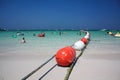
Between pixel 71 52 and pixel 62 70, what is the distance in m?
1.02

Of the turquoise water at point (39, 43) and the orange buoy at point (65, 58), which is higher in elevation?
the orange buoy at point (65, 58)

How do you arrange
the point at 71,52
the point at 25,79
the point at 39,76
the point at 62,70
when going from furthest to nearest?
the point at 71,52 → the point at 62,70 → the point at 39,76 → the point at 25,79

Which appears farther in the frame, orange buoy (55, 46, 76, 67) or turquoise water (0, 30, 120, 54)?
turquoise water (0, 30, 120, 54)

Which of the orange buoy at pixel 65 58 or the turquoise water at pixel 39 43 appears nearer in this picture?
the orange buoy at pixel 65 58

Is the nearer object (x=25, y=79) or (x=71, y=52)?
(x=25, y=79)

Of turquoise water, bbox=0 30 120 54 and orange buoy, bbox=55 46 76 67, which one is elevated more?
orange buoy, bbox=55 46 76 67

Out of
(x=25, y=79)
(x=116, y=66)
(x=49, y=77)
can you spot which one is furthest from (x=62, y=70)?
(x=116, y=66)

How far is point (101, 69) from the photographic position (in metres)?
8.34

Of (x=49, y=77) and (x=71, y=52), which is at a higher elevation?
(x=71, y=52)

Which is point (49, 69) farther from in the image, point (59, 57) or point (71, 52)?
point (71, 52)

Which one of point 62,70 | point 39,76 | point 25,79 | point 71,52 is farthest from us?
point 71,52

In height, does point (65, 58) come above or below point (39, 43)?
above

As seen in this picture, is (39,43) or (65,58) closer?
(65,58)

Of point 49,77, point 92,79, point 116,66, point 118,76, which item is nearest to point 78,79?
point 92,79
